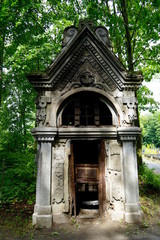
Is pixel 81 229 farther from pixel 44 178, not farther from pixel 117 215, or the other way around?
pixel 44 178

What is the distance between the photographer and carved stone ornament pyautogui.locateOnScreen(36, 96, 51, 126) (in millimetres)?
5293

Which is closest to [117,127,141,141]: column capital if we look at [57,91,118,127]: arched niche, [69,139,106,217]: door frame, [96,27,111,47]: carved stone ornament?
[57,91,118,127]: arched niche

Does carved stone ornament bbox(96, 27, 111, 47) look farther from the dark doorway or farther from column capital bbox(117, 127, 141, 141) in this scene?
the dark doorway

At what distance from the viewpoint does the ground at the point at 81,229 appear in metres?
4.36

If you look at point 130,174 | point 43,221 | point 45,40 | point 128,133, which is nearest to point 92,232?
point 43,221

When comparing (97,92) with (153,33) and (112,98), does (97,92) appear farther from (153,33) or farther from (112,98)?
(153,33)

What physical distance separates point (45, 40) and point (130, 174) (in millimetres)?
8556

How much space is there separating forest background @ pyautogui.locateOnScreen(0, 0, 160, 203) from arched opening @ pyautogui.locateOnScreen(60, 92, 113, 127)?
1734 mm

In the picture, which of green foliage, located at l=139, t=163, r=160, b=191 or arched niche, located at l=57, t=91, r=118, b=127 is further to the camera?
green foliage, located at l=139, t=163, r=160, b=191

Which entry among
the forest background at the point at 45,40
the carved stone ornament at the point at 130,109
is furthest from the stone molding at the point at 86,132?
the forest background at the point at 45,40

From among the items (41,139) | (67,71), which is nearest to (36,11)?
(67,71)

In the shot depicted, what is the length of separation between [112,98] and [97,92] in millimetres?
533

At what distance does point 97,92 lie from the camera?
5523 mm

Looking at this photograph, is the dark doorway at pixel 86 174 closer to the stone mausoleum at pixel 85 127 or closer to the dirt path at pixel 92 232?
the stone mausoleum at pixel 85 127
